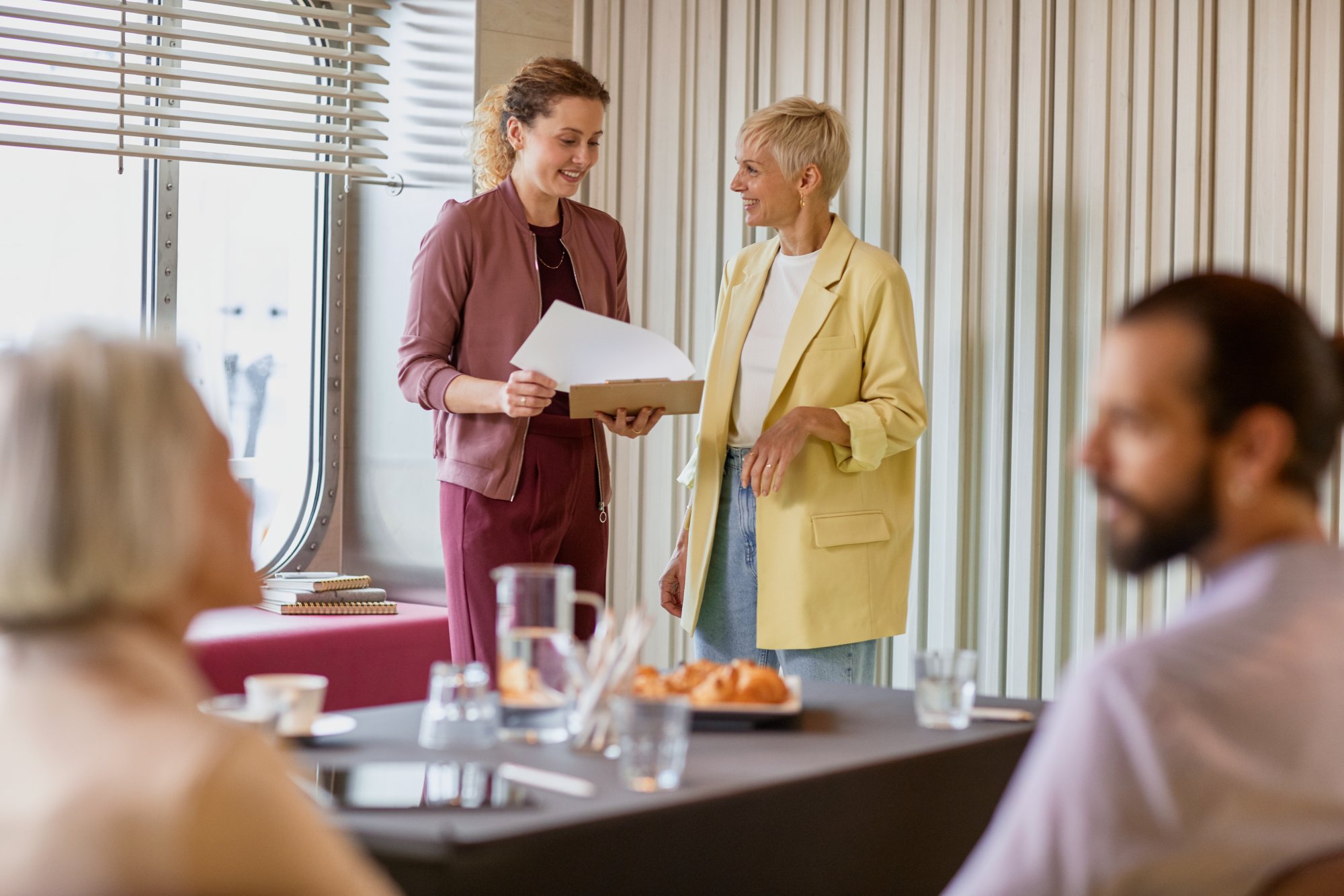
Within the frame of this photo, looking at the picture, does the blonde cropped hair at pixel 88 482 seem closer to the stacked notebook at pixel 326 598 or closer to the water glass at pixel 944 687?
the water glass at pixel 944 687

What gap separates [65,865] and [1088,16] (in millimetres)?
3212

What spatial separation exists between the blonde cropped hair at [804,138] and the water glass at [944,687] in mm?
1483

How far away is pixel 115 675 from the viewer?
858mm

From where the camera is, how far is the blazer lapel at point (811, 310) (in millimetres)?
3000

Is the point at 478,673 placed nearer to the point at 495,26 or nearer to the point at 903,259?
the point at 903,259

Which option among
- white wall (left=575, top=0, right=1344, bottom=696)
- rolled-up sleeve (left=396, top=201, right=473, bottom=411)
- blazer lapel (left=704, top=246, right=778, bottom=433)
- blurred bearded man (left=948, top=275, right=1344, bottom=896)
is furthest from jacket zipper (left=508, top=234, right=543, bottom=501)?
blurred bearded man (left=948, top=275, right=1344, bottom=896)

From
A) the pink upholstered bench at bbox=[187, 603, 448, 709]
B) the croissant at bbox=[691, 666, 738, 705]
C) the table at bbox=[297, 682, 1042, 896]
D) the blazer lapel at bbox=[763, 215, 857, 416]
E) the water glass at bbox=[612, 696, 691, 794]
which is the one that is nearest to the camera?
the table at bbox=[297, 682, 1042, 896]

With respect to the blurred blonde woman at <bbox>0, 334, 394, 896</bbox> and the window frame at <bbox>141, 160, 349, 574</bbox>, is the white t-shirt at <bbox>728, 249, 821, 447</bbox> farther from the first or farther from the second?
the blurred blonde woman at <bbox>0, 334, 394, 896</bbox>

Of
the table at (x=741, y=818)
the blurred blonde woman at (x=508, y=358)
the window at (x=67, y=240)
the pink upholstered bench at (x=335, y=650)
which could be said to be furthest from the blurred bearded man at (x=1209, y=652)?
the window at (x=67, y=240)

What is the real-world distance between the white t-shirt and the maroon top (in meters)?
0.41

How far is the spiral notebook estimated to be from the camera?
3898 mm

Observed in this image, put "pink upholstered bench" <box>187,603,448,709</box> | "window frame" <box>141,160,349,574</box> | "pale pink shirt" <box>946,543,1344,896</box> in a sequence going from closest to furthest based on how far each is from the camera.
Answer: "pale pink shirt" <box>946,543,1344,896</box> < "pink upholstered bench" <box>187,603,448,709</box> < "window frame" <box>141,160,349,574</box>

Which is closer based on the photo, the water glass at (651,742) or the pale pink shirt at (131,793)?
the pale pink shirt at (131,793)

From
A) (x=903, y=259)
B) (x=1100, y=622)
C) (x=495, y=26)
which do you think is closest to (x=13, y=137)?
(x=495, y=26)
